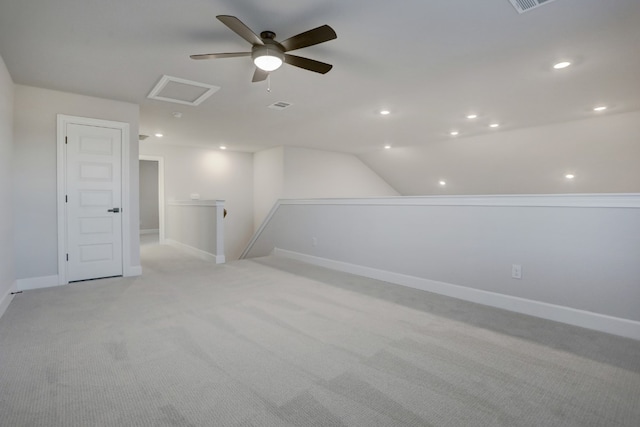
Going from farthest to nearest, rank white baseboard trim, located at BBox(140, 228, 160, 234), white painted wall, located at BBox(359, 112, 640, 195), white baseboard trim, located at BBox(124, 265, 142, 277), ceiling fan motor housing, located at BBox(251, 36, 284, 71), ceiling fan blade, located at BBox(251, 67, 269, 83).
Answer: white baseboard trim, located at BBox(140, 228, 160, 234)
white painted wall, located at BBox(359, 112, 640, 195)
white baseboard trim, located at BBox(124, 265, 142, 277)
ceiling fan blade, located at BBox(251, 67, 269, 83)
ceiling fan motor housing, located at BBox(251, 36, 284, 71)

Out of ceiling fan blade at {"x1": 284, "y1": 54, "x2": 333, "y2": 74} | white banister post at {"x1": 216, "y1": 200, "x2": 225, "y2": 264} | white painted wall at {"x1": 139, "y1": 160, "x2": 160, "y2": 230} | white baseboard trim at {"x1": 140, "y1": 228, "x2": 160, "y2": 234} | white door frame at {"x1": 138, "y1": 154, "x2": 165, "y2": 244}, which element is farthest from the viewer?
white painted wall at {"x1": 139, "y1": 160, "x2": 160, "y2": 230}

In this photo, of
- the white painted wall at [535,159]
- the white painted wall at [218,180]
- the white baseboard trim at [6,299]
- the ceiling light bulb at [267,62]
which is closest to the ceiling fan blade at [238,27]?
the ceiling light bulb at [267,62]

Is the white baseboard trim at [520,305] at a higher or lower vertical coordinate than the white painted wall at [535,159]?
lower

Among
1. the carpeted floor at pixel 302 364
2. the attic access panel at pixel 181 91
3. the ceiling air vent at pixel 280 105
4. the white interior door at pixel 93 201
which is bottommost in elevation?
the carpeted floor at pixel 302 364

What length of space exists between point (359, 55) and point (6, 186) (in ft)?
12.5

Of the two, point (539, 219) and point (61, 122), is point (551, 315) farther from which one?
point (61, 122)

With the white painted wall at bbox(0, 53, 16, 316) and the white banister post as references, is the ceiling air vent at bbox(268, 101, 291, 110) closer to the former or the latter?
the white banister post

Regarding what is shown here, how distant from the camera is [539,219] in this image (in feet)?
9.45

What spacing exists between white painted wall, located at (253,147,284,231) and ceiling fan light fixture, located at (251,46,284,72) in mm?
4862

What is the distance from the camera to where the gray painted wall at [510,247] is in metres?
2.50

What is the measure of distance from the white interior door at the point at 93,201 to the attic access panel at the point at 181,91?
0.87 metres

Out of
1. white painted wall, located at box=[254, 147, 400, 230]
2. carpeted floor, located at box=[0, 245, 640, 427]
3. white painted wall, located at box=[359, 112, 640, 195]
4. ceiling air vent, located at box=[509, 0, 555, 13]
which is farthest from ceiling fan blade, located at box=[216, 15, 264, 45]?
white painted wall, located at box=[359, 112, 640, 195]

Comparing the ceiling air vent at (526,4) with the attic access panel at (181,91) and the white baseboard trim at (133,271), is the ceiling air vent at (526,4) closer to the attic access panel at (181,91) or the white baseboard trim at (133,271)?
the attic access panel at (181,91)

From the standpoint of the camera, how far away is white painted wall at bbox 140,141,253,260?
7.32 meters
